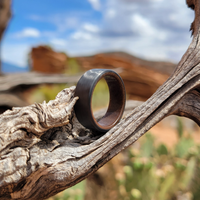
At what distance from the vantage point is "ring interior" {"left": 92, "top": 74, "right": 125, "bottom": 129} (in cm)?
115

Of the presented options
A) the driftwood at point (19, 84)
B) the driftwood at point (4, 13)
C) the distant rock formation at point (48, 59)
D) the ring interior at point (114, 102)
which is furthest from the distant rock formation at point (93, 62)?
the ring interior at point (114, 102)

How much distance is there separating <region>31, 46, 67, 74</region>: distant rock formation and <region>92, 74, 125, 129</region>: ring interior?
23.6 feet

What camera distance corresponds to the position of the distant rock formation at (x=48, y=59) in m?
8.30

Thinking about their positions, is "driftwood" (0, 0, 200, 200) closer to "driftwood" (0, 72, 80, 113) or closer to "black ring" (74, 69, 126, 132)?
"black ring" (74, 69, 126, 132)

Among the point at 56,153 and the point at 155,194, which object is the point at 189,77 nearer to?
the point at 56,153

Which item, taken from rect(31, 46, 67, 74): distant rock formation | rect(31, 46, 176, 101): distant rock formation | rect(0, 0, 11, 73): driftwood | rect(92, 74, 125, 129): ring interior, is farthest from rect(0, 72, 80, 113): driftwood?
rect(31, 46, 67, 74): distant rock formation

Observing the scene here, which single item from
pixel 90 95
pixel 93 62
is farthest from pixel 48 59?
pixel 90 95

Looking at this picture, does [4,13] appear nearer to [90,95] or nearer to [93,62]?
[93,62]

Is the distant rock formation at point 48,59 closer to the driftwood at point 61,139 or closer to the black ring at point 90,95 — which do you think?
the black ring at point 90,95

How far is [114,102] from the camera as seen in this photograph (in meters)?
1.24

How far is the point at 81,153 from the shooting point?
912 mm

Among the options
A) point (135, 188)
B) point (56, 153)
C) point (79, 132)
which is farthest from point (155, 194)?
point (56, 153)

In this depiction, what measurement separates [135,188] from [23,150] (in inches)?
57.9

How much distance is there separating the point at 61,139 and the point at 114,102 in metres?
0.40
